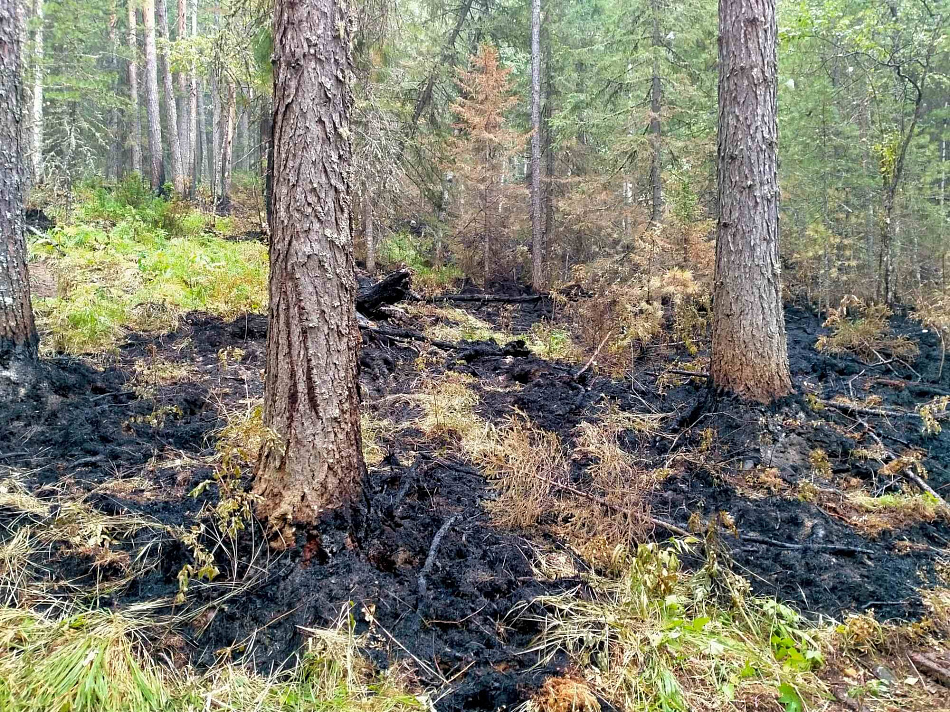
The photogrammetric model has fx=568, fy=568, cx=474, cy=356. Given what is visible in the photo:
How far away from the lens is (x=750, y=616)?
2.77 metres

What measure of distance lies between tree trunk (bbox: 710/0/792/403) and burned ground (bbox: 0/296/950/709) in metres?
0.40

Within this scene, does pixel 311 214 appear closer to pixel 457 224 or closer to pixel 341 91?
pixel 341 91

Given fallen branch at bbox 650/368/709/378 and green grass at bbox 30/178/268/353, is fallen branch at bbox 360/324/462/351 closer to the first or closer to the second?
green grass at bbox 30/178/268/353

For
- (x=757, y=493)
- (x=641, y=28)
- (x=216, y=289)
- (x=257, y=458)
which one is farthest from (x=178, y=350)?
(x=641, y=28)

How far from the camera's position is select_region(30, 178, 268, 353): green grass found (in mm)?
6633

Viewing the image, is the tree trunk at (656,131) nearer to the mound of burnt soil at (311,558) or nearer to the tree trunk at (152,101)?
the mound of burnt soil at (311,558)

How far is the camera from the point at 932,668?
243 cm

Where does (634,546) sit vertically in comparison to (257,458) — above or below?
below

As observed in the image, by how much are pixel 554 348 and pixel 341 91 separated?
6326 mm

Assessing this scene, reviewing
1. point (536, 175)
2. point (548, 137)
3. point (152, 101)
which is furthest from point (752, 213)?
point (152, 101)

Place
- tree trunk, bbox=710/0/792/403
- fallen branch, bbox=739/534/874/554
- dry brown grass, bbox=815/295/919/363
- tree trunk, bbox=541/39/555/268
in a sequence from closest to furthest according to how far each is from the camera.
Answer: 1. fallen branch, bbox=739/534/874/554
2. tree trunk, bbox=710/0/792/403
3. dry brown grass, bbox=815/295/919/363
4. tree trunk, bbox=541/39/555/268

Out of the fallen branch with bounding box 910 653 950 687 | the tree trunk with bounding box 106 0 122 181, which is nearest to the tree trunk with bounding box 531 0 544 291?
the tree trunk with bounding box 106 0 122 181

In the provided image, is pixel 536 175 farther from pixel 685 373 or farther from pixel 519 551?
pixel 519 551

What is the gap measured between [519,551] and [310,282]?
76.7 inches
